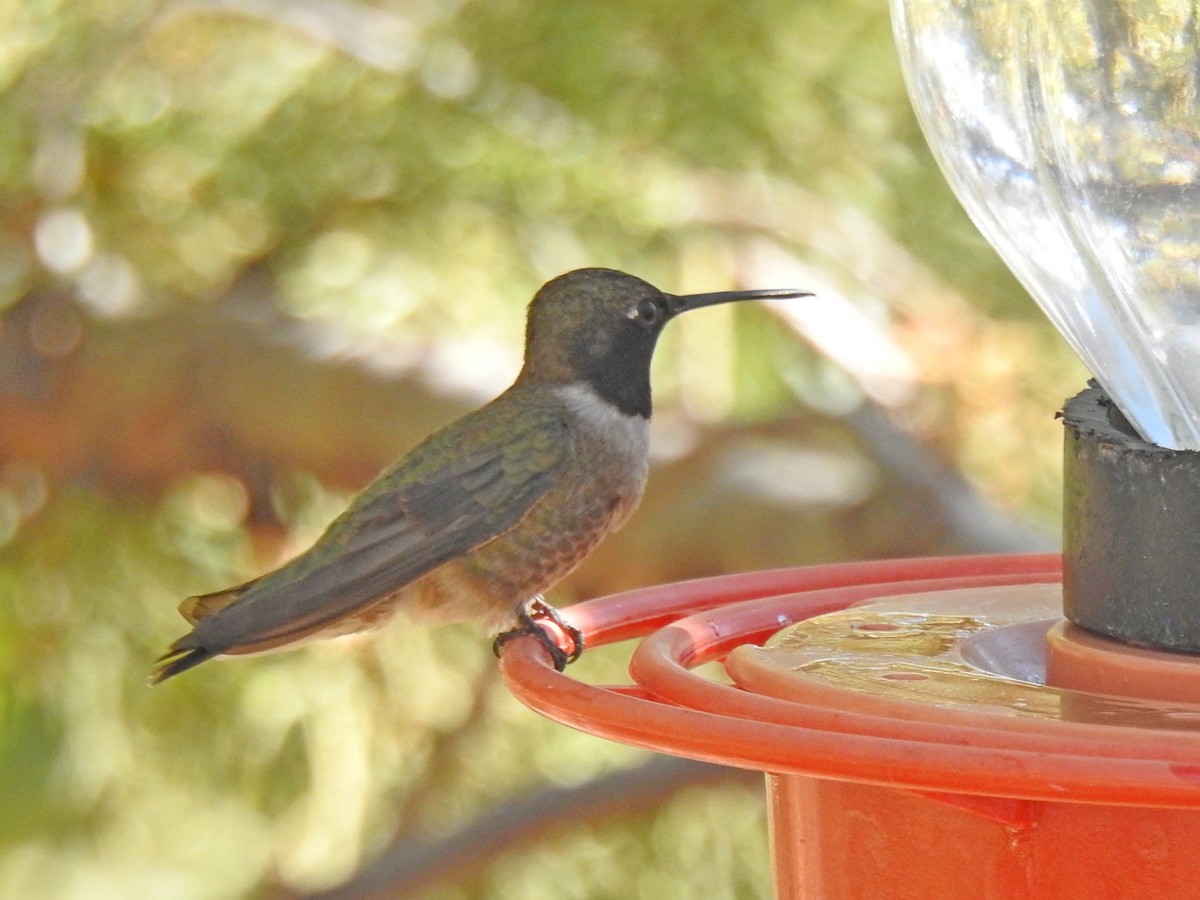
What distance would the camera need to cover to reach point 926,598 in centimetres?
166

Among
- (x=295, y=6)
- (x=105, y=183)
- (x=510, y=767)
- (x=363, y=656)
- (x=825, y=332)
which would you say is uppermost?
(x=295, y=6)

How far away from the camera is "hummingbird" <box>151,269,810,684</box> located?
7.16 feet

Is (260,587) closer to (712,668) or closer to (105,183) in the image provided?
(105,183)

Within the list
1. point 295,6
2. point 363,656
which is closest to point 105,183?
point 295,6

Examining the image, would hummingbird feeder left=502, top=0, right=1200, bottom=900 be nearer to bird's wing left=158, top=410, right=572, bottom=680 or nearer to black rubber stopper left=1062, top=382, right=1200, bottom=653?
black rubber stopper left=1062, top=382, right=1200, bottom=653

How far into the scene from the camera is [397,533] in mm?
2371

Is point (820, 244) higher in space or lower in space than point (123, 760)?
higher

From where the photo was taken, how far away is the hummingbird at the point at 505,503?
218cm

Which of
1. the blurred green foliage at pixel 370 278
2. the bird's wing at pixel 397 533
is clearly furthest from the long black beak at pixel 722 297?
the blurred green foliage at pixel 370 278

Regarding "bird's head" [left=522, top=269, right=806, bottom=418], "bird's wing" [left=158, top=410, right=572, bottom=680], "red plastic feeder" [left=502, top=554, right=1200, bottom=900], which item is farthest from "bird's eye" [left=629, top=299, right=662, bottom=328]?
"red plastic feeder" [left=502, top=554, right=1200, bottom=900]

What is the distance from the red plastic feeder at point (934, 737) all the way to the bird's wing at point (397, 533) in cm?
61

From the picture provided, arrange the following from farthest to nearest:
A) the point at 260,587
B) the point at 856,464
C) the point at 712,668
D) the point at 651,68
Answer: the point at 712,668 < the point at 651,68 < the point at 856,464 < the point at 260,587

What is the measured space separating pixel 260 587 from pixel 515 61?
136 centimetres

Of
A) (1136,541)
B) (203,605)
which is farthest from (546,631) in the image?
(1136,541)
